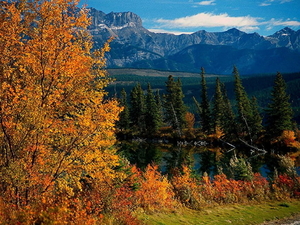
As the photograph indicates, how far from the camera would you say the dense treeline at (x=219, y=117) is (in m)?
65.3

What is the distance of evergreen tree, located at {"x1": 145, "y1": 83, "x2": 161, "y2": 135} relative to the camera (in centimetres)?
8850

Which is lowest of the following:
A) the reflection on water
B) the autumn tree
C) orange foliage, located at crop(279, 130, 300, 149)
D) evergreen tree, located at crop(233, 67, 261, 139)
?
the reflection on water

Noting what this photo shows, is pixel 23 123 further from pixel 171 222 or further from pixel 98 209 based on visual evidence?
pixel 171 222

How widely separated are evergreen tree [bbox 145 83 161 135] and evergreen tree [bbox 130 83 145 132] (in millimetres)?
3974

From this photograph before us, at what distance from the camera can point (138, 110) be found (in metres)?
94.4

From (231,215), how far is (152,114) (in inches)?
2765

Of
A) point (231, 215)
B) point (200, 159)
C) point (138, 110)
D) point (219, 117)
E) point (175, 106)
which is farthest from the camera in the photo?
point (138, 110)

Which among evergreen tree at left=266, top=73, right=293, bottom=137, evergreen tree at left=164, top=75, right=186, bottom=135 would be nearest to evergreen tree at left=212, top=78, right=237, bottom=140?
evergreen tree at left=164, top=75, right=186, bottom=135

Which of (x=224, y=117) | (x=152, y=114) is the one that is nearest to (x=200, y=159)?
(x=224, y=117)

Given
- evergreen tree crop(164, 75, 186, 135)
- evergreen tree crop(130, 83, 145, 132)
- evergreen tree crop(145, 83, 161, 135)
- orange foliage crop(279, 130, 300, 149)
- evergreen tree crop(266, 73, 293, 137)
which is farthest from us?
evergreen tree crop(130, 83, 145, 132)

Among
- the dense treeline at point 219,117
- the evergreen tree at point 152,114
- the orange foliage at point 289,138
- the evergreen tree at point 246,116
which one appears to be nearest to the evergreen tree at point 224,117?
the dense treeline at point 219,117

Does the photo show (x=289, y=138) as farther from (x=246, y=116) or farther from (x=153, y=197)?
(x=153, y=197)

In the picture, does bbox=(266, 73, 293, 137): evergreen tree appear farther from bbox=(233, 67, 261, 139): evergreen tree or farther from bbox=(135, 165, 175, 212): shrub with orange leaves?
bbox=(135, 165, 175, 212): shrub with orange leaves

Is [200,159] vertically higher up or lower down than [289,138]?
lower down
